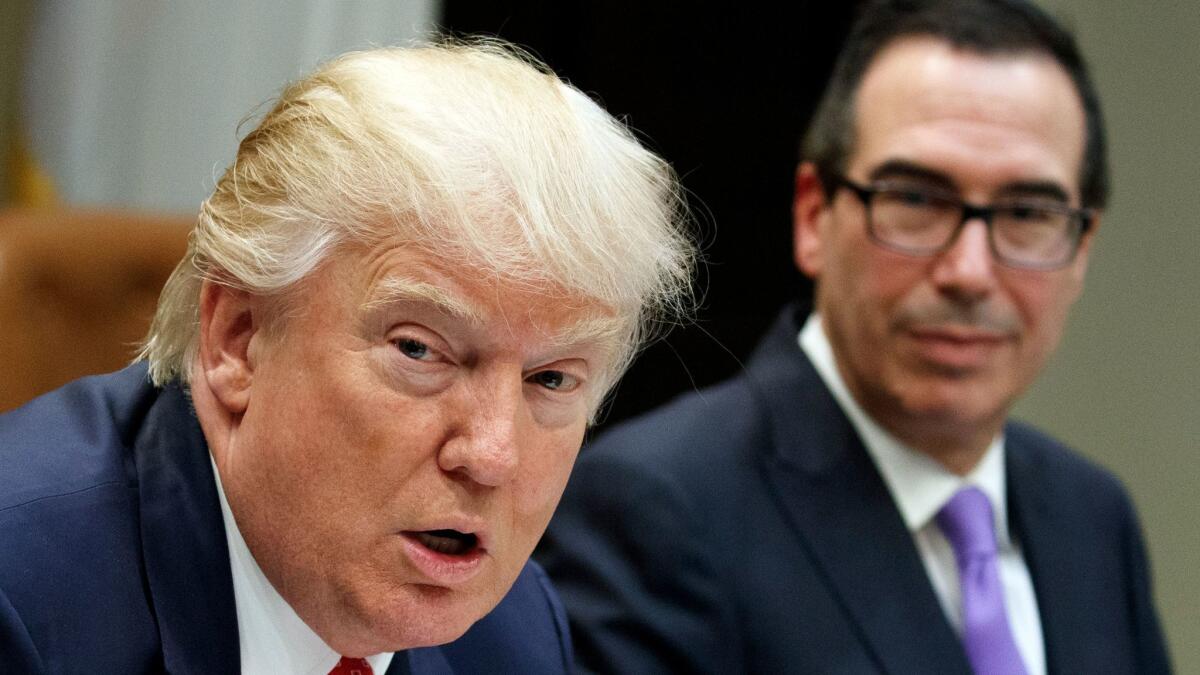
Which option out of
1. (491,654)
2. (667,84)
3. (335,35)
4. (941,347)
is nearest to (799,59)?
(667,84)

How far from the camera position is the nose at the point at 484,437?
4.01 feet

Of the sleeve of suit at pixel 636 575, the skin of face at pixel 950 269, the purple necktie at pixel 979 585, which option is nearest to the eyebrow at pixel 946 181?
the skin of face at pixel 950 269

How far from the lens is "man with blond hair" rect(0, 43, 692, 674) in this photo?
1222mm

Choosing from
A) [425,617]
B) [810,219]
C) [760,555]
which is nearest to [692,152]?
[810,219]

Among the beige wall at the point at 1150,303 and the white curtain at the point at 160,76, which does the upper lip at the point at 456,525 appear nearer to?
the white curtain at the point at 160,76

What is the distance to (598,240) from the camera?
1.26 meters

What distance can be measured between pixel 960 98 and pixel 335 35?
5.31 ft

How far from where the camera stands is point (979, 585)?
221 cm

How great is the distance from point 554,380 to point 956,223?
1118mm

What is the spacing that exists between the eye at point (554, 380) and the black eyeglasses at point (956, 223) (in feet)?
3.47

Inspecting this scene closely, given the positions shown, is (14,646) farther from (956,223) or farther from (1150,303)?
(1150,303)

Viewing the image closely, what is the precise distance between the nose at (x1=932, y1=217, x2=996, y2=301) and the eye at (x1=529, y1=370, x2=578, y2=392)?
107cm

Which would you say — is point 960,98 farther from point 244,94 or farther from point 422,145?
point 244,94

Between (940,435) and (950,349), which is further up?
(950,349)
